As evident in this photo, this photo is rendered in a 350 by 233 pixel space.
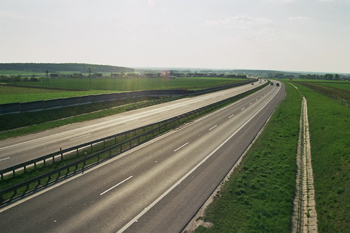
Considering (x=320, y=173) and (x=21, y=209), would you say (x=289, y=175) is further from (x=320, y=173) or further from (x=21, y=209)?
(x=21, y=209)

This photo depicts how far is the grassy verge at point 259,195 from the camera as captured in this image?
12070mm

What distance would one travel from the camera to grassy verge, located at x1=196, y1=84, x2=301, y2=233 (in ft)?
39.6

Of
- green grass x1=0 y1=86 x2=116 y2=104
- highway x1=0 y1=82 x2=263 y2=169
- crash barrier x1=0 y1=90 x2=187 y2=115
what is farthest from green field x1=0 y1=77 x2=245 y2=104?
highway x1=0 y1=82 x2=263 y2=169

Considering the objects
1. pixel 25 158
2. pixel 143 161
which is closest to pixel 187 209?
pixel 143 161

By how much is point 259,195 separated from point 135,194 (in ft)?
25.3

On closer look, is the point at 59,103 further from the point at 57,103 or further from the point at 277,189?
the point at 277,189

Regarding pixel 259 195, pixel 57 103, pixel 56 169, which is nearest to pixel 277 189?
pixel 259 195

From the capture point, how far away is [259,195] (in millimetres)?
15008

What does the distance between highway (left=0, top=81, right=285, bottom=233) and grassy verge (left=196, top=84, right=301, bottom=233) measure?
124 cm

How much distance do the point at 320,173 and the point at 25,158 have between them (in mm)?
23990

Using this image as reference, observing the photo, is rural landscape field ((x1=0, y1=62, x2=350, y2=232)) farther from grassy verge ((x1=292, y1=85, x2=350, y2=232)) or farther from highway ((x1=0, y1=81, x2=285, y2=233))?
highway ((x1=0, y1=81, x2=285, y2=233))

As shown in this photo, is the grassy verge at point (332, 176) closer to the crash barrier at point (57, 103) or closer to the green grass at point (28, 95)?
the crash barrier at point (57, 103)

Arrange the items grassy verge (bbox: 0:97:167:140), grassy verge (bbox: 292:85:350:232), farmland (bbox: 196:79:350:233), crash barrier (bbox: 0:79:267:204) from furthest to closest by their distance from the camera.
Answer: grassy verge (bbox: 0:97:167:140) → crash barrier (bbox: 0:79:267:204) → grassy verge (bbox: 292:85:350:232) → farmland (bbox: 196:79:350:233)

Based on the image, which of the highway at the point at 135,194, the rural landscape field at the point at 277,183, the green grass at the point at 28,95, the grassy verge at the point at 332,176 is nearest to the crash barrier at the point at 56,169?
the highway at the point at 135,194
